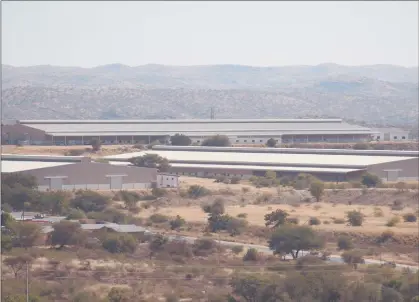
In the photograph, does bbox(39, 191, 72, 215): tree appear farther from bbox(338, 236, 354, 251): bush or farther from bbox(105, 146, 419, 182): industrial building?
bbox(105, 146, 419, 182): industrial building

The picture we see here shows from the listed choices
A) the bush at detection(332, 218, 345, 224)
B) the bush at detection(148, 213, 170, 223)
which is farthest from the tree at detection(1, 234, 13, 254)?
the bush at detection(332, 218, 345, 224)

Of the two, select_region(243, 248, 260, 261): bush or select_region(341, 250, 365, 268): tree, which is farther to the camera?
select_region(243, 248, 260, 261): bush

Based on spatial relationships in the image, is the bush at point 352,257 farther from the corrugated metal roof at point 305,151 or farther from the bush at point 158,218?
the corrugated metal roof at point 305,151

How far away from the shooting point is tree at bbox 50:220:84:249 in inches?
1494

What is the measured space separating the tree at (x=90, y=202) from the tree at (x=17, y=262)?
16.2m

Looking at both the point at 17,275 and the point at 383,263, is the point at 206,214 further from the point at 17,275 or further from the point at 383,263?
the point at 17,275

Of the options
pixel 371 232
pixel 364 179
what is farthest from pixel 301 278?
pixel 364 179

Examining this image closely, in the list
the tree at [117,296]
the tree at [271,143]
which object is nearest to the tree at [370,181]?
the tree at [271,143]

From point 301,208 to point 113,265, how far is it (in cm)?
1973

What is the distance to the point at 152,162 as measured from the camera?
224 feet

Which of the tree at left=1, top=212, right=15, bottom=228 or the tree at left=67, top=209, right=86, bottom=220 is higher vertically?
the tree at left=1, top=212, right=15, bottom=228

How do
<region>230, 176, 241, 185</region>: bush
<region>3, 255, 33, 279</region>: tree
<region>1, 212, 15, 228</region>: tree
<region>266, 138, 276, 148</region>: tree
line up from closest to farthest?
<region>3, 255, 33, 279</region>: tree → <region>1, 212, 15, 228</region>: tree → <region>230, 176, 241, 185</region>: bush → <region>266, 138, 276, 148</region>: tree

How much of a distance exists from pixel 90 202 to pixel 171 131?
4994 cm

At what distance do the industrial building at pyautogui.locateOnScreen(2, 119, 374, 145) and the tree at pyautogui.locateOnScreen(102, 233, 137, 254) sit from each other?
182 feet
